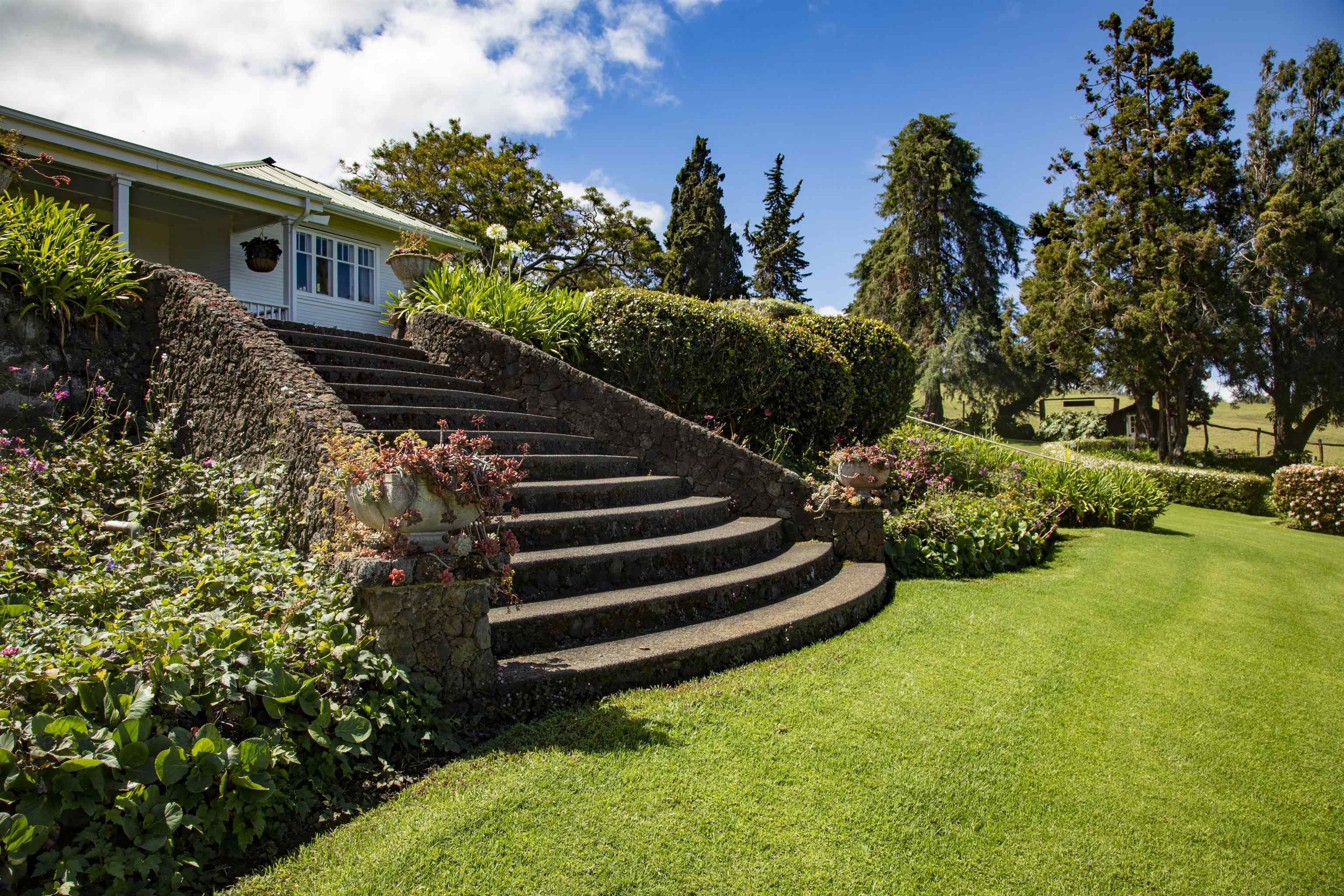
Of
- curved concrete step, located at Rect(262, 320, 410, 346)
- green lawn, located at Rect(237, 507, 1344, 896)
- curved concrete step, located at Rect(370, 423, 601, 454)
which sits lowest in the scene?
green lawn, located at Rect(237, 507, 1344, 896)

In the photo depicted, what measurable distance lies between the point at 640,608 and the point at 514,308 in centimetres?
556

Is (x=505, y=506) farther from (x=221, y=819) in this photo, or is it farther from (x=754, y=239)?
(x=754, y=239)

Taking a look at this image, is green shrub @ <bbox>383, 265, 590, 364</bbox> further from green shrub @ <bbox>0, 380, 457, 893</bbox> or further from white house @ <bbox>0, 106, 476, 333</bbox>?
green shrub @ <bbox>0, 380, 457, 893</bbox>

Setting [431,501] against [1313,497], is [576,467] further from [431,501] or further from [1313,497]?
[1313,497]

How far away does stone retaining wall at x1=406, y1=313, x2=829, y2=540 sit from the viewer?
22.6 ft

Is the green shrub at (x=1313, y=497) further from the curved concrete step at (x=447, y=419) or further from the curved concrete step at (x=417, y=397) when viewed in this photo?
the curved concrete step at (x=417, y=397)

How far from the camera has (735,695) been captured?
12.7 feet

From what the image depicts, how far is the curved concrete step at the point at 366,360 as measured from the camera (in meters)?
7.07

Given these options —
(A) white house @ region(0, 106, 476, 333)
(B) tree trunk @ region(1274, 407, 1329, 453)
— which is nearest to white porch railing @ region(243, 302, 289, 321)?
(A) white house @ region(0, 106, 476, 333)

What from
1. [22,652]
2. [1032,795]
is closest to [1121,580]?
[1032,795]

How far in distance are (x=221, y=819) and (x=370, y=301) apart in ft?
42.3

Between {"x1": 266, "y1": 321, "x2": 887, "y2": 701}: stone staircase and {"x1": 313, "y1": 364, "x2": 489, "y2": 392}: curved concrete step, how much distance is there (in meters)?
0.02

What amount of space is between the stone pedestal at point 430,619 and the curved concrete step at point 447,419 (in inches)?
99.7

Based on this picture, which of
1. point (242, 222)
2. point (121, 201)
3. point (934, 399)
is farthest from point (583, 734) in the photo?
A: point (934, 399)
